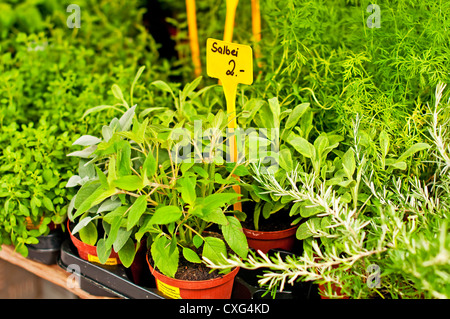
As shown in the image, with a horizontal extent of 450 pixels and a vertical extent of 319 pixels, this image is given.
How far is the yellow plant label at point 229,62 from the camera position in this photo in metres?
0.72

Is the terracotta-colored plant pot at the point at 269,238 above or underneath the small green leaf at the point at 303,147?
underneath

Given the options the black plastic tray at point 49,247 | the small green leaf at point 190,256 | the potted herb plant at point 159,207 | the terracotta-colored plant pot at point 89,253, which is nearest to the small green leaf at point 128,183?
the potted herb plant at point 159,207

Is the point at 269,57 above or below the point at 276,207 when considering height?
above

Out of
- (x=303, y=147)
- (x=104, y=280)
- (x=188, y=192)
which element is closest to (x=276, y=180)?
(x=303, y=147)

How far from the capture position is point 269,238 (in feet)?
2.56

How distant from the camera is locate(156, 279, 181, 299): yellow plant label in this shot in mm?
670

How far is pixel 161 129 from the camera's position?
0.71 m

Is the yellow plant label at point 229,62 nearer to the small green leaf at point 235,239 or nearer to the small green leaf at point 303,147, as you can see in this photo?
the small green leaf at point 303,147

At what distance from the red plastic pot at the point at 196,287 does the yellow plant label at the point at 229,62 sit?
355 millimetres

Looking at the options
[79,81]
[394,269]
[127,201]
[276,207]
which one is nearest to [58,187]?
[127,201]

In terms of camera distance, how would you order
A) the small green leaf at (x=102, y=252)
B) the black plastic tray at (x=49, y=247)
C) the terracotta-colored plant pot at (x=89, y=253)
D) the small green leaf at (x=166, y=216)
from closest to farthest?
the small green leaf at (x=166, y=216) < the small green leaf at (x=102, y=252) < the terracotta-colored plant pot at (x=89, y=253) < the black plastic tray at (x=49, y=247)

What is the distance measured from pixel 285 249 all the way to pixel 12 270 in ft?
2.65

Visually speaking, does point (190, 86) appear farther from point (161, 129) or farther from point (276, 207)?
point (276, 207)

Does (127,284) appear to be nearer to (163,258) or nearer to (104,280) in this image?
(104,280)
